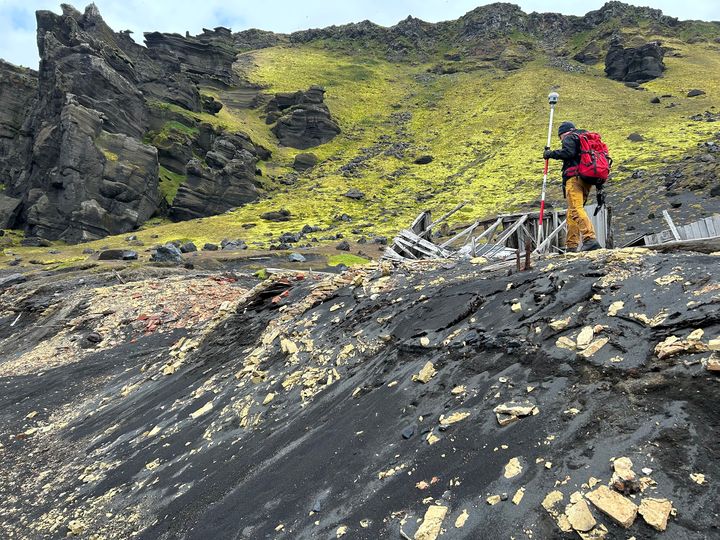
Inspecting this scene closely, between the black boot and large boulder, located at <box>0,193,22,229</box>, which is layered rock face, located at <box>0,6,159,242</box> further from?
the black boot

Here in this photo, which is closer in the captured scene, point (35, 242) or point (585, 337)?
point (585, 337)

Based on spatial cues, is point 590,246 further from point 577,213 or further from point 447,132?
point 447,132

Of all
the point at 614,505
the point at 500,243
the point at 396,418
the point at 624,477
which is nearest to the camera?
the point at 614,505

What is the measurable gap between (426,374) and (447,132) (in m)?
69.8

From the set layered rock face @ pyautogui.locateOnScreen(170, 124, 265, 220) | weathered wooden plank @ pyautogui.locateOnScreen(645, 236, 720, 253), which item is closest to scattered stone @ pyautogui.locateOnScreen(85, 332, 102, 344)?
weathered wooden plank @ pyautogui.locateOnScreen(645, 236, 720, 253)

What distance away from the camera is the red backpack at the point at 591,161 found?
8180 millimetres

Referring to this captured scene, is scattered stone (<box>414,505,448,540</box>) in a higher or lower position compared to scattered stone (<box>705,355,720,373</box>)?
lower

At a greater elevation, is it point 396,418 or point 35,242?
point 396,418

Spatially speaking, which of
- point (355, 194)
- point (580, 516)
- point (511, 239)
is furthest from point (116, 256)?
point (580, 516)

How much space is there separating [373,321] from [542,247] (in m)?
5.05

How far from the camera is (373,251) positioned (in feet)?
95.6

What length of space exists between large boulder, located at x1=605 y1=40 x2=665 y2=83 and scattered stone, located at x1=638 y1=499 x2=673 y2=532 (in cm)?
9247

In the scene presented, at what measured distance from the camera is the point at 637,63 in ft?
256

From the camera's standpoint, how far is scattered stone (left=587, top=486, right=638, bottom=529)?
263 centimetres
